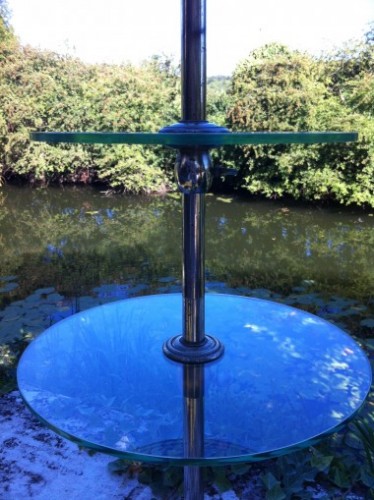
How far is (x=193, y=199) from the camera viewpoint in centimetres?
77

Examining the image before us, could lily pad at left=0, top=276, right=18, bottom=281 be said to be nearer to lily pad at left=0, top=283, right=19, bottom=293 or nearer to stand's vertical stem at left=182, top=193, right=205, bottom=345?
lily pad at left=0, top=283, right=19, bottom=293

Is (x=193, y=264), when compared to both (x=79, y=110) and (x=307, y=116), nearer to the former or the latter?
(x=307, y=116)

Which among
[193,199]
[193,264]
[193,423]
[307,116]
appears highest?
[307,116]

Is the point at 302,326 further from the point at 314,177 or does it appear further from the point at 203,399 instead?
the point at 314,177

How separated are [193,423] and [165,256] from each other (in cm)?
295

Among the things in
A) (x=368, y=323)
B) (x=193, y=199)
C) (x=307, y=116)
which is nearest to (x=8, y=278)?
(x=368, y=323)

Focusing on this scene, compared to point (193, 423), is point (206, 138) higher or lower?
higher

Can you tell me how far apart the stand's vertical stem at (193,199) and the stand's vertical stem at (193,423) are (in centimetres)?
8

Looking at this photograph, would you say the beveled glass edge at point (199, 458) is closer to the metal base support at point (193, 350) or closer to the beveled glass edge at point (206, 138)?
the metal base support at point (193, 350)

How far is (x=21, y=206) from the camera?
18.5 feet

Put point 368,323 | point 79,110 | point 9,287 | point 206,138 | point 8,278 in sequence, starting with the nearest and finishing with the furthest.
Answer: point 206,138 < point 368,323 < point 9,287 < point 8,278 < point 79,110

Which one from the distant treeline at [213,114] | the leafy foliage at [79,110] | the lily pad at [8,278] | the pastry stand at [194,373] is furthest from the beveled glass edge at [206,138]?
the leafy foliage at [79,110]

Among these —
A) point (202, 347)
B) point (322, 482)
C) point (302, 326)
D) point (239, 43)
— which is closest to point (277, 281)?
point (322, 482)

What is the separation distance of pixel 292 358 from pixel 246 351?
0.09m
